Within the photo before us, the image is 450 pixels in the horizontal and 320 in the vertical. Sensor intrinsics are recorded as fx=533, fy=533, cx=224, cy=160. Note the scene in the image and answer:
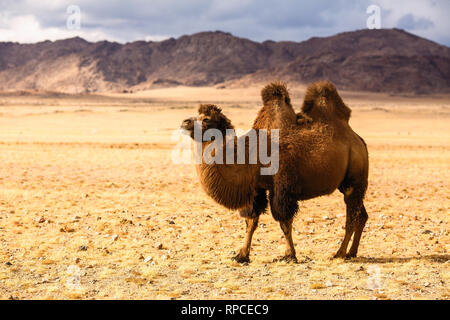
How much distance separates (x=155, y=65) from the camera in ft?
616

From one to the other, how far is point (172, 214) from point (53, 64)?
190432mm

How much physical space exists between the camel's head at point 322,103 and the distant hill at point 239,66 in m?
118

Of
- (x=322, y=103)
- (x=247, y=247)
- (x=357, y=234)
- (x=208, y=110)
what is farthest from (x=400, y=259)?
(x=208, y=110)

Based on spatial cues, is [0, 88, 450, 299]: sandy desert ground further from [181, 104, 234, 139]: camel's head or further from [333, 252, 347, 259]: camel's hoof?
[181, 104, 234, 139]: camel's head

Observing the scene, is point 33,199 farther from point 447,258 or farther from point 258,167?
point 447,258

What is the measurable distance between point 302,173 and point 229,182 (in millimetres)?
1009

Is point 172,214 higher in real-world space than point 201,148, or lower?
lower

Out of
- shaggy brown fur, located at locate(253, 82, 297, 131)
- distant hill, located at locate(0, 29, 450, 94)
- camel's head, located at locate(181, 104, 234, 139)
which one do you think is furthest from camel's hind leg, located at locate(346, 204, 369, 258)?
distant hill, located at locate(0, 29, 450, 94)

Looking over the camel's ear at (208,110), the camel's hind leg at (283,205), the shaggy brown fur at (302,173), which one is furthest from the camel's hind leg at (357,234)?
the camel's ear at (208,110)

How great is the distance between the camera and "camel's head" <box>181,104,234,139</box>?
6.59 m

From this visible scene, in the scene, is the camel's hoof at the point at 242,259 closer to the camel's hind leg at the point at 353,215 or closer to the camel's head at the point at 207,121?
the camel's hind leg at the point at 353,215

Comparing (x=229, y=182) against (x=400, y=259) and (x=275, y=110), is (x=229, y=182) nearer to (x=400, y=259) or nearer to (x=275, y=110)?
(x=275, y=110)

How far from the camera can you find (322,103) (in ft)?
24.6
